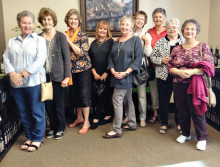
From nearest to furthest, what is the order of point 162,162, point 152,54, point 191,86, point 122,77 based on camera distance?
point 162,162, point 191,86, point 122,77, point 152,54

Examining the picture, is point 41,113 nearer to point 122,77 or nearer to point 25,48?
point 25,48

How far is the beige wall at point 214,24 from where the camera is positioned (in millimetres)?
3525

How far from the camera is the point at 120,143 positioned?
2.55 metres

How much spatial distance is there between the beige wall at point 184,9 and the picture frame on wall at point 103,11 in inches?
9.3

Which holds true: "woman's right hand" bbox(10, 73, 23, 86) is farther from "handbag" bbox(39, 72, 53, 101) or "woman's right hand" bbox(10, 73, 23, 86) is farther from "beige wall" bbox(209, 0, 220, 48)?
"beige wall" bbox(209, 0, 220, 48)

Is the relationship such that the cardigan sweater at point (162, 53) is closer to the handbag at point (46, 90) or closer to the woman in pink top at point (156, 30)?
the woman in pink top at point (156, 30)

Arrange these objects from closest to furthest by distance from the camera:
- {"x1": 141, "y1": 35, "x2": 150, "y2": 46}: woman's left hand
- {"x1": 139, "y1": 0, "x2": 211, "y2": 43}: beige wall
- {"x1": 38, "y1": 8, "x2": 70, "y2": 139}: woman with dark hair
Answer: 1. {"x1": 38, "y1": 8, "x2": 70, "y2": 139}: woman with dark hair
2. {"x1": 141, "y1": 35, "x2": 150, "y2": 46}: woman's left hand
3. {"x1": 139, "y1": 0, "x2": 211, "y2": 43}: beige wall

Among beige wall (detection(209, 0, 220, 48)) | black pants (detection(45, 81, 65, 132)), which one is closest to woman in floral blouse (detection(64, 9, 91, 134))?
black pants (detection(45, 81, 65, 132))

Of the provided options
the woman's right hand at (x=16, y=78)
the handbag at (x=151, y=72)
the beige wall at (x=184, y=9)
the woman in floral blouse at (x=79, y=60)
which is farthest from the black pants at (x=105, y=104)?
the beige wall at (x=184, y=9)

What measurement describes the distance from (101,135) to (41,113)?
80 centimetres

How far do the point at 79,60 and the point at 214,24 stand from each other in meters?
2.36

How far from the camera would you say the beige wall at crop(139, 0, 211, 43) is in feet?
12.0

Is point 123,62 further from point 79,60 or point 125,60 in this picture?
point 79,60

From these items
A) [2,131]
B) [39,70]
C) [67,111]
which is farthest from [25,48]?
[67,111]
